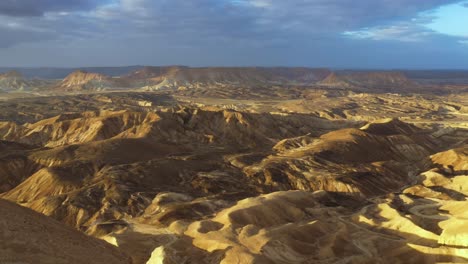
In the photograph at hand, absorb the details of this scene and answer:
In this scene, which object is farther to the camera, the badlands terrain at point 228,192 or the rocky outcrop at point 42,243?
the badlands terrain at point 228,192

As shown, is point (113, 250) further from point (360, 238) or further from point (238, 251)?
point (360, 238)

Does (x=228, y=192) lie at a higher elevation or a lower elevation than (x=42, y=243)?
lower

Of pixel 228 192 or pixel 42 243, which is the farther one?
pixel 228 192

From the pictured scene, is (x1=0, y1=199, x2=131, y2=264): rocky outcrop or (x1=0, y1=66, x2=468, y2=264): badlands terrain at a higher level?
(x1=0, y1=199, x2=131, y2=264): rocky outcrop

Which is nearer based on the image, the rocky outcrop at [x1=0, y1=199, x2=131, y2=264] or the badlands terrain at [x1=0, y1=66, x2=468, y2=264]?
the rocky outcrop at [x1=0, y1=199, x2=131, y2=264]

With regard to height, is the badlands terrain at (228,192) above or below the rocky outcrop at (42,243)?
below

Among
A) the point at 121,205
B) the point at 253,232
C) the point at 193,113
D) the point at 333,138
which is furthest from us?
the point at 193,113

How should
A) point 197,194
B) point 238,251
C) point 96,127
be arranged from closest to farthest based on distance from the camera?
1. point 238,251
2. point 197,194
3. point 96,127

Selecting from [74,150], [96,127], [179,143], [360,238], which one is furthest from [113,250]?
[96,127]
